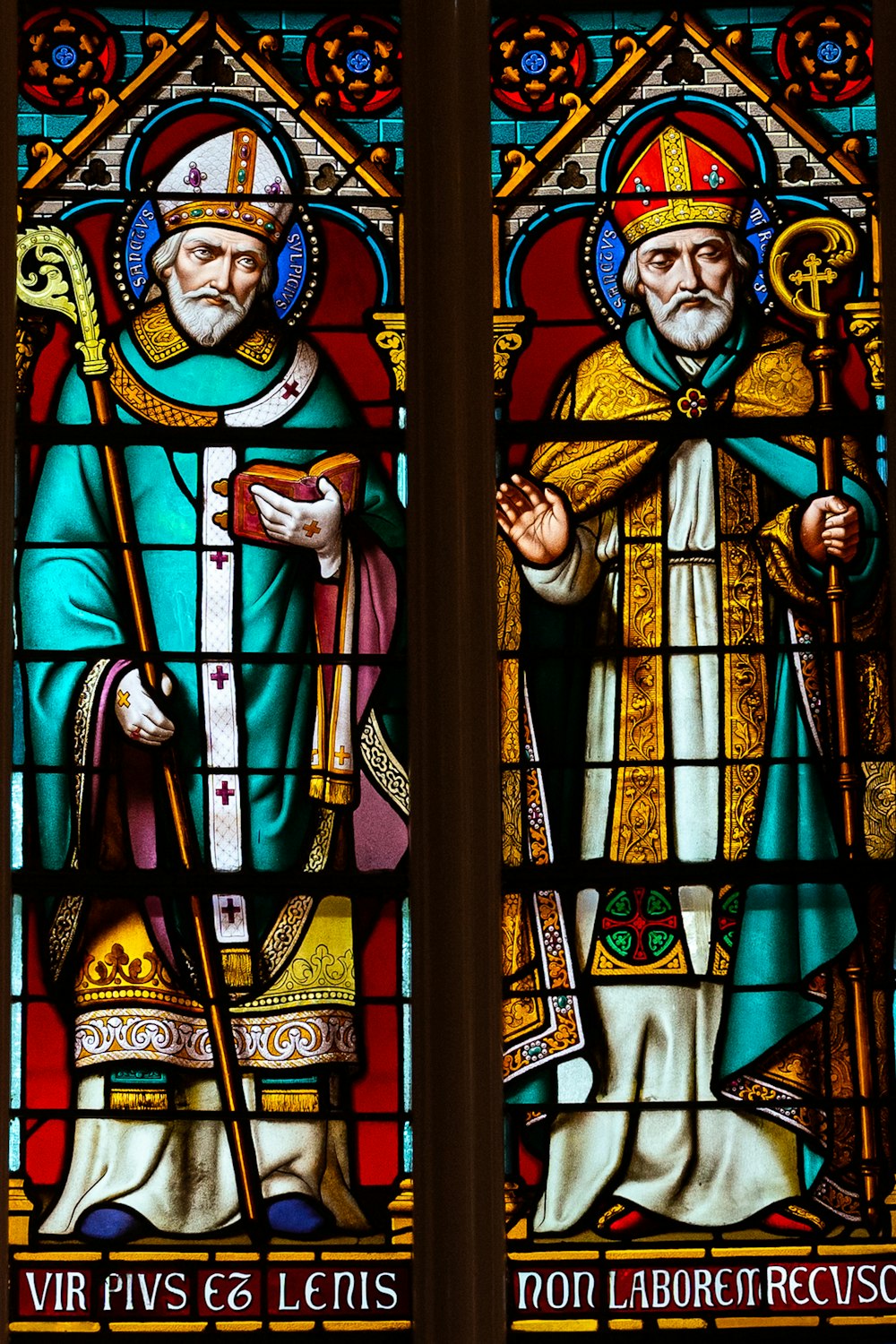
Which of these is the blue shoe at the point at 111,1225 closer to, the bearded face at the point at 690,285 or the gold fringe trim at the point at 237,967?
the gold fringe trim at the point at 237,967

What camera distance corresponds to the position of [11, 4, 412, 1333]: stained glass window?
15.2ft

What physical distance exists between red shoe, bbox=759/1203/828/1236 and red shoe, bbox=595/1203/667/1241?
0.18 meters

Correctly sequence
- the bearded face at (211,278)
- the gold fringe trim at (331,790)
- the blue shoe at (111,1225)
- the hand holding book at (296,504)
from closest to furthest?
the blue shoe at (111,1225) < the gold fringe trim at (331,790) < the hand holding book at (296,504) < the bearded face at (211,278)

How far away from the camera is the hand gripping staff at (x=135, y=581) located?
467cm

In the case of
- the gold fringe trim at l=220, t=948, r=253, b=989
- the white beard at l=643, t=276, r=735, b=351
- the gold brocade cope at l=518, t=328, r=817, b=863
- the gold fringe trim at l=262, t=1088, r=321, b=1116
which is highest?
the white beard at l=643, t=276, r=735, b=351

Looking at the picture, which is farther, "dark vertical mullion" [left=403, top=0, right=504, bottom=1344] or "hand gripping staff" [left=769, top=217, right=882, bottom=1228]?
"hand gripping staff" [left=769, top=217, right=882, bottom=1228]

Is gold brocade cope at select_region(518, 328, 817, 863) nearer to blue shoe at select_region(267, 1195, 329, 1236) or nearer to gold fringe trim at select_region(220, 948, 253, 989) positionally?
gold fringe trim at select_region(220, 948, 253, 989)

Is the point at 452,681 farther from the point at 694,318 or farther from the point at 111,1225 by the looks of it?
the point at 111,1225

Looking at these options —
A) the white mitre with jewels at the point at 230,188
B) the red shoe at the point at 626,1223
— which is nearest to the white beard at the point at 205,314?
the white mitre with jewels at the point at 230,188

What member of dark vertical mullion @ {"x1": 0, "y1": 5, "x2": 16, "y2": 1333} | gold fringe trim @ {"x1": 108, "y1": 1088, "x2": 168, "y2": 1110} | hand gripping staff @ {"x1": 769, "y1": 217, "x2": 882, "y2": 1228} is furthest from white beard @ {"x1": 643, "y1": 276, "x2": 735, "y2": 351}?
gold fringe trim @ {"x1": 108, "y1": 1088, "x2": 168, "y2": 1110}

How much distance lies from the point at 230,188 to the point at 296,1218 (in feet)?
6.36

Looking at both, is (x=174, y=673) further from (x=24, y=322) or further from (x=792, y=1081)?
(x=792, y=1081)

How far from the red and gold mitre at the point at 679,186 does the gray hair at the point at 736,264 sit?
0.10 ft

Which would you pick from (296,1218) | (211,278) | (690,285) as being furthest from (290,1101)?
(690,285)
